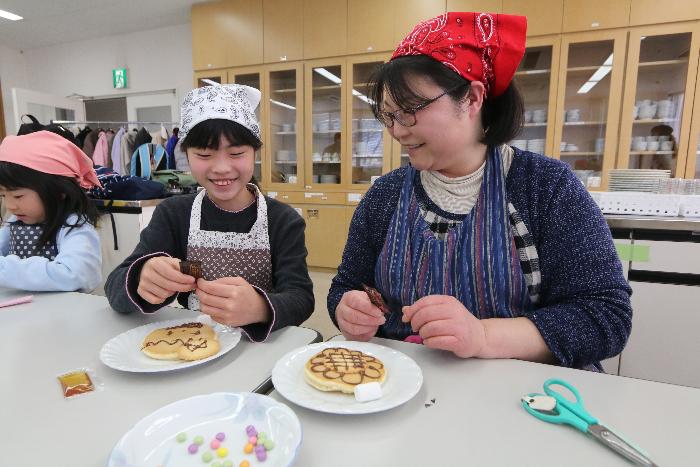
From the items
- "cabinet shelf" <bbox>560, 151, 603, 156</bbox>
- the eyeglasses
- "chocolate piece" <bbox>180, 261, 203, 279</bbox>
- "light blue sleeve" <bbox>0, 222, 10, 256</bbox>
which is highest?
"cabinet shelf" <bbox>560, 151, 603, 156</bbox>

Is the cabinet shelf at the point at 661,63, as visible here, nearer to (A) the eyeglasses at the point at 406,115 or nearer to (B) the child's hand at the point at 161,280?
(A) the eyeglasses at the point at 406,115

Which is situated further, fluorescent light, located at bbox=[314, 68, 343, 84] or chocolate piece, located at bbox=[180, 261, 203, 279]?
fluorescent light, located at bbox=[314, 68, 343, 84]

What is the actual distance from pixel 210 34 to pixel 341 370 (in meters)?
4.76

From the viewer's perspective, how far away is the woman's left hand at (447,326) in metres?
0.69

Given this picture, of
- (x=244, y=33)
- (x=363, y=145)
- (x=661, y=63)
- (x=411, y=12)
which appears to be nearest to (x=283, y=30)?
(x=244, y=33)

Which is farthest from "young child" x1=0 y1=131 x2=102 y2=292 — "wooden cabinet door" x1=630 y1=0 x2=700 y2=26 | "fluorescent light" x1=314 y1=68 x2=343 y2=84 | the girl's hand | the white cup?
the white cup

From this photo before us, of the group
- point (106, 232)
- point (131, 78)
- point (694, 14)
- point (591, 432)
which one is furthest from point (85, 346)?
point (131, 78)

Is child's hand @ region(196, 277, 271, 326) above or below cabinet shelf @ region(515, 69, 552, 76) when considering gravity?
below

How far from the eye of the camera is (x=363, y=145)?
4.22 meters

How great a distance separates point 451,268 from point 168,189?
324cm

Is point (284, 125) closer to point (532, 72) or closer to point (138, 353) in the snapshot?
point (532, 72)

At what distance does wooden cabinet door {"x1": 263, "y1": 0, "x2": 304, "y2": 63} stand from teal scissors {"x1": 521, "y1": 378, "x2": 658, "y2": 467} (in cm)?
419

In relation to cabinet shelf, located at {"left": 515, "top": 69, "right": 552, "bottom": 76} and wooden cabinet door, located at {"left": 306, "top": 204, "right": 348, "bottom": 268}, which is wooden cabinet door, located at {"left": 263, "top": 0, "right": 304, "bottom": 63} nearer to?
wooden cabinet door, located at {"left": 306, "top": 204, "right": 348, "bottom": 268}

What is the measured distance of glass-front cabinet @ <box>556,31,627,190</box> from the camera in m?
3.30
